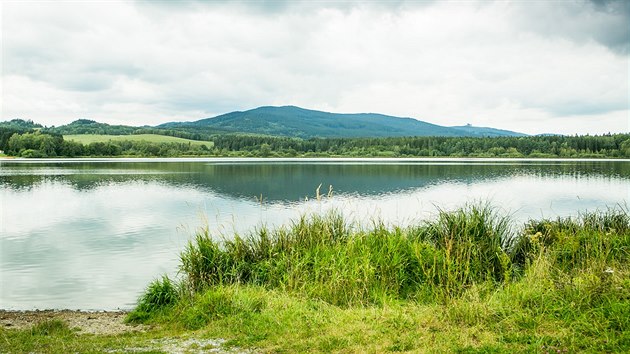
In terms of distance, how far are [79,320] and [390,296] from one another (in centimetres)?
744

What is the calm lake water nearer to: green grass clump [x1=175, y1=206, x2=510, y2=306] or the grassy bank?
green grass clump [x1=175, y1=206, x2=510, y2=306]

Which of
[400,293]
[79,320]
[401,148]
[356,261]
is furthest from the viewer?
[401,148]

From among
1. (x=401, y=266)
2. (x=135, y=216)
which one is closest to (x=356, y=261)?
(x=401, y=266)

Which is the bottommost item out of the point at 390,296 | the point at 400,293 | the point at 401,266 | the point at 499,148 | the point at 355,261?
the point at 400,293

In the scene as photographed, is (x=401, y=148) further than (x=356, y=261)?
Yes

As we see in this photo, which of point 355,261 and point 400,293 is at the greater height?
point 355,261

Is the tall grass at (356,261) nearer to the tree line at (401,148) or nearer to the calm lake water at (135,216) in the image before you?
the calm lake water at (135,216)

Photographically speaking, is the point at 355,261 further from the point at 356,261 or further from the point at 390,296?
the point at 390,296

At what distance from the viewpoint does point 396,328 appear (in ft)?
27.2

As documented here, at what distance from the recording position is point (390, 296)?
10.5 meters

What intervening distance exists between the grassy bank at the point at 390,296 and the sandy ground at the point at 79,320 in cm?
53

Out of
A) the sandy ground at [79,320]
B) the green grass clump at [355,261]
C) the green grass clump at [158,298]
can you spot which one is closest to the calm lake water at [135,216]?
the green grass clump at [355,261]

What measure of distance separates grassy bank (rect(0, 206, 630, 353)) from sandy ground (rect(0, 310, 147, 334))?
1.73 feet

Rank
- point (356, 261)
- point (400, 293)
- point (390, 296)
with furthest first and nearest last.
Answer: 1. point (356, 261)
2. point (400, 293)
3. point (390, 296)
